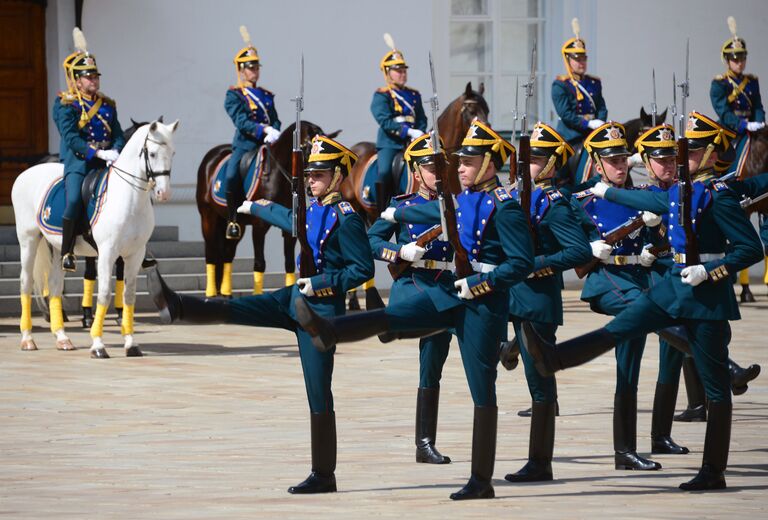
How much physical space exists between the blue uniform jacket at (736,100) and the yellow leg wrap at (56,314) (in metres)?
8.25

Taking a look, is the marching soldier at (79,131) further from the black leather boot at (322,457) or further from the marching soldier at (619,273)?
the black leather boot at (322,457)

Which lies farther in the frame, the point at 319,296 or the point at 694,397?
the point at 694,397

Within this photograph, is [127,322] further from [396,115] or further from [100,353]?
[396,115]

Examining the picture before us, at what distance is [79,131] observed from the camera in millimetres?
15438

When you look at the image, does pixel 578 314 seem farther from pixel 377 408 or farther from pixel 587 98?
pixel 377 408

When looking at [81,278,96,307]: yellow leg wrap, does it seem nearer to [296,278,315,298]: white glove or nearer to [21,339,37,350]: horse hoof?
[21,339,37,350]: horse hoof

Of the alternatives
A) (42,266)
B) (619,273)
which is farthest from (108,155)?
(619,273)

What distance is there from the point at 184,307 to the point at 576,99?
11.3 meters

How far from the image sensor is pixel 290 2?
21.2 metres

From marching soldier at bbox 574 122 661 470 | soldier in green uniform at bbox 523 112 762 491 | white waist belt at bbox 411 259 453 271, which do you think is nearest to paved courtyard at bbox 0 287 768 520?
marching soldier at bbox 574 122 661 470

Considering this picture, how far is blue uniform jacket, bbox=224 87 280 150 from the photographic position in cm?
1794

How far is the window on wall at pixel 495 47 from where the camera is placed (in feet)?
73.2

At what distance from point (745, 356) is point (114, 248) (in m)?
5.51

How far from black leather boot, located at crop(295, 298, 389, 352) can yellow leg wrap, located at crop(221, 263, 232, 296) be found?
431 inches
